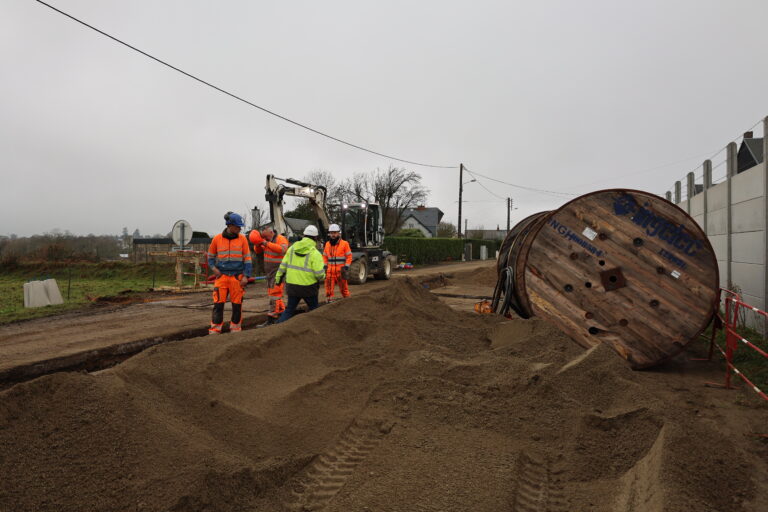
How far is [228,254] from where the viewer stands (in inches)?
272

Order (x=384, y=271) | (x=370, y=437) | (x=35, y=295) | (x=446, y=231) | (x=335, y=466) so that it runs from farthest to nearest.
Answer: (x=446, y=231)
(x=384, y=271)
(x=35, y=295)
(x=370, y=437)
(x=335, y=466)

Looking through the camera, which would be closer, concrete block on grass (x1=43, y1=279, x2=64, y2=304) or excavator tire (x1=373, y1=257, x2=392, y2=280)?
concrete block on grass (x1=43, y1=279, x2=64, y2=304)

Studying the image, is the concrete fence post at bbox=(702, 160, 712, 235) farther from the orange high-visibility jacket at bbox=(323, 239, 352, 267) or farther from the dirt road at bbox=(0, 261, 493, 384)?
the dirt road at bbox=(0, 261, 493, 384)

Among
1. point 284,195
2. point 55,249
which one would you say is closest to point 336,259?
point 284,195

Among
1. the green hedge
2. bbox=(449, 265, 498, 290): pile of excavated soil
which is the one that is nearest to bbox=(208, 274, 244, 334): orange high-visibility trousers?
bbox=(449, 265, 498, 290): pile of excavated soil

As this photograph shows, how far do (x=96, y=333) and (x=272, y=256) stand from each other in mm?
3273

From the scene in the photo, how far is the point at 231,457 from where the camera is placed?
320 cm

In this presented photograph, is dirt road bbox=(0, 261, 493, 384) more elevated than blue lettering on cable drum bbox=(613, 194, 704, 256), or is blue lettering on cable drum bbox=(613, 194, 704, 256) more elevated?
blue lettering on cable drum bbox=(613, 194, 704, 256)

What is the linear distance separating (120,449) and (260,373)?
172cm

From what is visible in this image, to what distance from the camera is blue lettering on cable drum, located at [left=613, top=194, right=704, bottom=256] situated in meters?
5.81

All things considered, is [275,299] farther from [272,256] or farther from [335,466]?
[335,466]

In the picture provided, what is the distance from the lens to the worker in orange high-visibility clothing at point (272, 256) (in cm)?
863

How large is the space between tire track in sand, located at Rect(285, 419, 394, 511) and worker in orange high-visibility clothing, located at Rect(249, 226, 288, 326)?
5089mm

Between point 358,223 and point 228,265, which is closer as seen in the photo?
point 228,265
